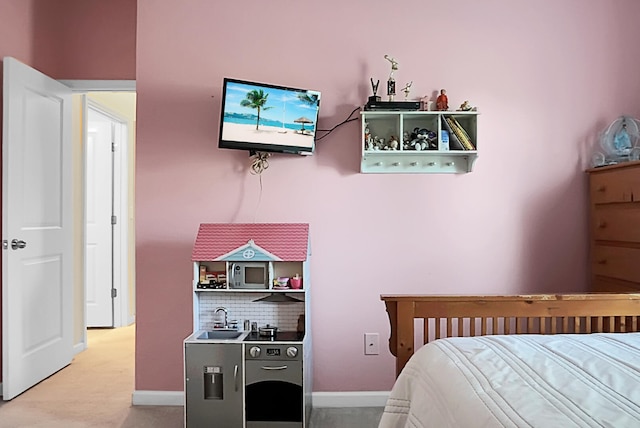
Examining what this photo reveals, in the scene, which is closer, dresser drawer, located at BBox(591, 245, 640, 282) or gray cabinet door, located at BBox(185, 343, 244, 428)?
gray cabinet door, located at BBox(185, 343, 244, 428)

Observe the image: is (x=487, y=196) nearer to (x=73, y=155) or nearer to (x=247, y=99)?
(x=247, y=99)

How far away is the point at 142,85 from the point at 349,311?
1764mm

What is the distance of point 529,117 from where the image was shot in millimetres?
3006

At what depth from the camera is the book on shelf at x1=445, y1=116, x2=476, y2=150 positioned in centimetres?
284

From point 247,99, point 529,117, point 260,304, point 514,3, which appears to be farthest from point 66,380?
point 514,3

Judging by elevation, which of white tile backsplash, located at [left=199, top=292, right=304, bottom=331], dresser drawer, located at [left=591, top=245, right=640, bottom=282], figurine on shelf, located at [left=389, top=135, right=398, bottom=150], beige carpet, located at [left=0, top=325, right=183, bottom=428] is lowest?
beige carpet, located at [left=0, top=325, right=183, bottom=428]

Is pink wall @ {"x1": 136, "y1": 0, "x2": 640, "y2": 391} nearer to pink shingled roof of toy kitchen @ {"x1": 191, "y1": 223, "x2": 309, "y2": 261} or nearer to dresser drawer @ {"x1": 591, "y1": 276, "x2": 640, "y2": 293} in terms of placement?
pink shingled roof of toy kitchen @ {"x1": 191, "y1": 223, "x2": 309, "y2": 261}

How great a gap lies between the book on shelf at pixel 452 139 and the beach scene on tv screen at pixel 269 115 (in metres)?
0.72

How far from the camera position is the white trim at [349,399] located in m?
2.94

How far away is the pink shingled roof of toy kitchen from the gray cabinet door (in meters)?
0.45

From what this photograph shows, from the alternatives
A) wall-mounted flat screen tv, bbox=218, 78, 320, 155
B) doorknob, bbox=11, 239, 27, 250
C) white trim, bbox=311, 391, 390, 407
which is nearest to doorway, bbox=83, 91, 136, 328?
doorknob, bbox=11, 239, 27, 250

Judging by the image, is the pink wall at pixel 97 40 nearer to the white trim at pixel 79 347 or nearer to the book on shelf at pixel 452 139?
the white trim at pixel 79 347

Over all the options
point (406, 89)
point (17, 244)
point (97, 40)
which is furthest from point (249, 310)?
point (97, 40)

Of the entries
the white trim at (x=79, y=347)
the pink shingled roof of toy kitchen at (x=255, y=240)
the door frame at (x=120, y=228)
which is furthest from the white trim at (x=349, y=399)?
the door frame at (x=120, y=228)
